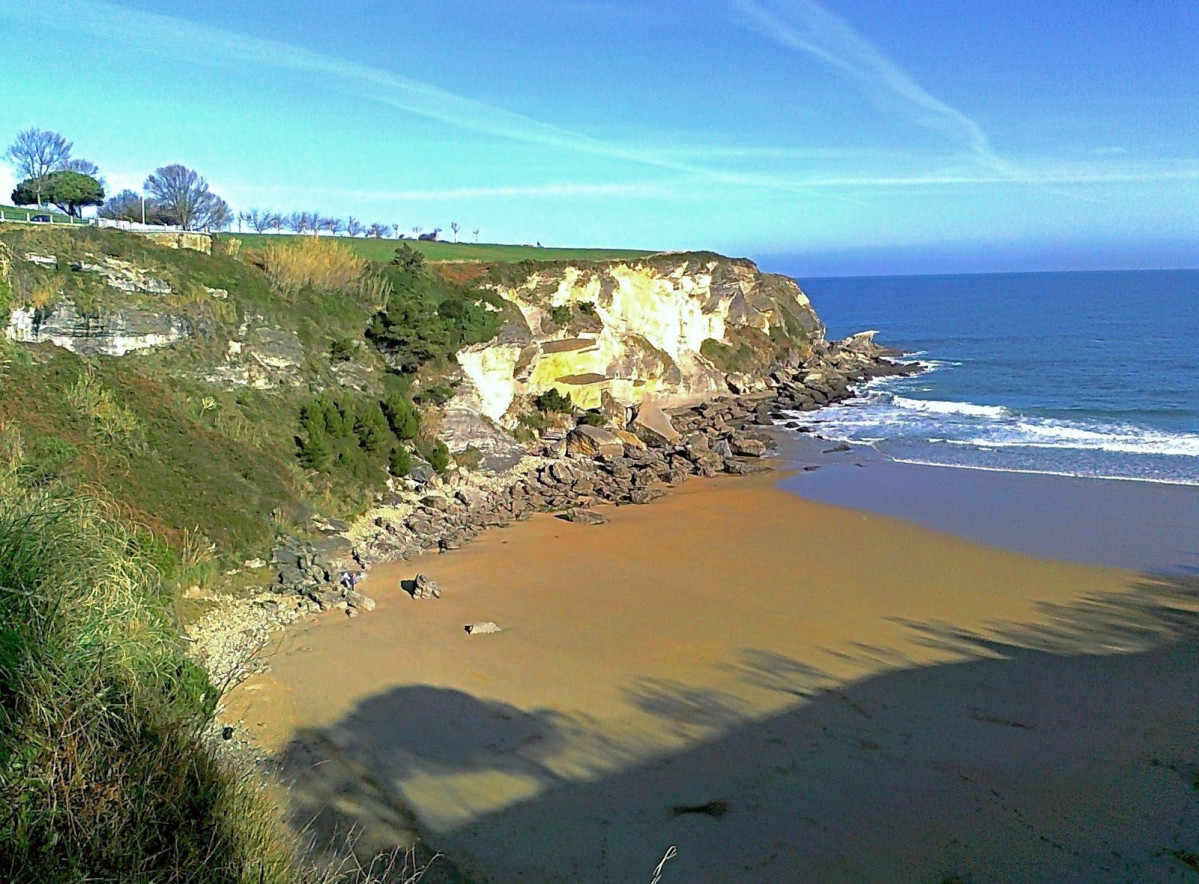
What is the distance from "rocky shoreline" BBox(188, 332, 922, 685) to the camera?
16.8 metres

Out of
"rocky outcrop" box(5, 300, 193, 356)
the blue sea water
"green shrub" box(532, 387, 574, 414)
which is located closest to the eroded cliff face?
"green shrub" box(532, 387, 574, 414)

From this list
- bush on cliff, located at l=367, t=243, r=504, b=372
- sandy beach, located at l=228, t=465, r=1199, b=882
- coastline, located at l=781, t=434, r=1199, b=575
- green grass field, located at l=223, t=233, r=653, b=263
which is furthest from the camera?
green grass field, located at l=223, t=233, r=653, b=263

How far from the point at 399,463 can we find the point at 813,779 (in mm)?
17461

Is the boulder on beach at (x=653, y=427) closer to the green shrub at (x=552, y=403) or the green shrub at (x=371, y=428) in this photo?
the green shrub at (x=552, y=403)

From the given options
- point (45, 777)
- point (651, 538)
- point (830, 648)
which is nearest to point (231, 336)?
point (651, 538)

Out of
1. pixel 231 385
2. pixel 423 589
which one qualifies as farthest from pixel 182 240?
pixel 423 589

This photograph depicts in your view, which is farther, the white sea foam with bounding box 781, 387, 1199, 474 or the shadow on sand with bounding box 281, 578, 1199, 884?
the white sea foam with bounding box 781, 387, 1199, 474

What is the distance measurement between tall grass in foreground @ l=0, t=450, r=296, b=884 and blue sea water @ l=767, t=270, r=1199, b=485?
3033cm

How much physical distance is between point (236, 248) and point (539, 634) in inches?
837

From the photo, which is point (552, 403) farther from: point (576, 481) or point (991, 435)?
point (991, 435)

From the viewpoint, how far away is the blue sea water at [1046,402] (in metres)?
32.0

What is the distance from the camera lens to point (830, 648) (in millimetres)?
15969

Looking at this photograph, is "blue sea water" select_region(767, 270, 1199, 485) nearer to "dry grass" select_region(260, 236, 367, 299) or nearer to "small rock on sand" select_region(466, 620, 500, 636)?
"small rock on sand" select_region(466, 620, 500, 636)

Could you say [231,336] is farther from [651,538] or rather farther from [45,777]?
[45,777]
